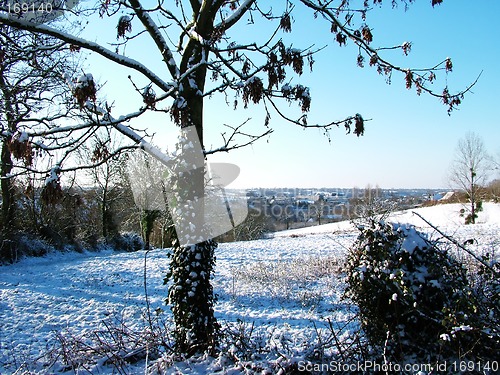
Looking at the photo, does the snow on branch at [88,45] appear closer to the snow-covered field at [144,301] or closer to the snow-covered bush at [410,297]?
the snow-covered field at [144,301]

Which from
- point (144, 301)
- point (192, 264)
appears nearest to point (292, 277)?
point (144, 301)

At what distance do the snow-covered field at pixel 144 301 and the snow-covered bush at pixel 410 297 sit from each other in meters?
0.35

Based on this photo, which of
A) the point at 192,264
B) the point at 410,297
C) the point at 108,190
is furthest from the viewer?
the point at 108,190

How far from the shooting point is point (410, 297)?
316 cm

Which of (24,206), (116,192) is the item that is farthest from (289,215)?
(24,206)

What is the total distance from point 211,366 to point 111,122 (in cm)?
268

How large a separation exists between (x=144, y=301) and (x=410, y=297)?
8.28 metres

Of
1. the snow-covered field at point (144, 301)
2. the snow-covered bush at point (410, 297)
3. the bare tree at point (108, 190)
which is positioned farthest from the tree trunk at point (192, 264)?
the bare tree at point (108, 190)

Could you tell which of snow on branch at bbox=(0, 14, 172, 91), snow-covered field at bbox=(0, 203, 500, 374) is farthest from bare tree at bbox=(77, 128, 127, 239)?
snow on branch at bbox=(0, 14, 172, 91)

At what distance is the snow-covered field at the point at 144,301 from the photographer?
520 cm

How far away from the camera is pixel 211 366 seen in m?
3.34

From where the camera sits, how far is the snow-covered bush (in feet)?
9.81

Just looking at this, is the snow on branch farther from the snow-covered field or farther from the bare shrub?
the bare shrub

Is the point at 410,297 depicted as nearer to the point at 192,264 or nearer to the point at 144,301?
the point at 192,264
